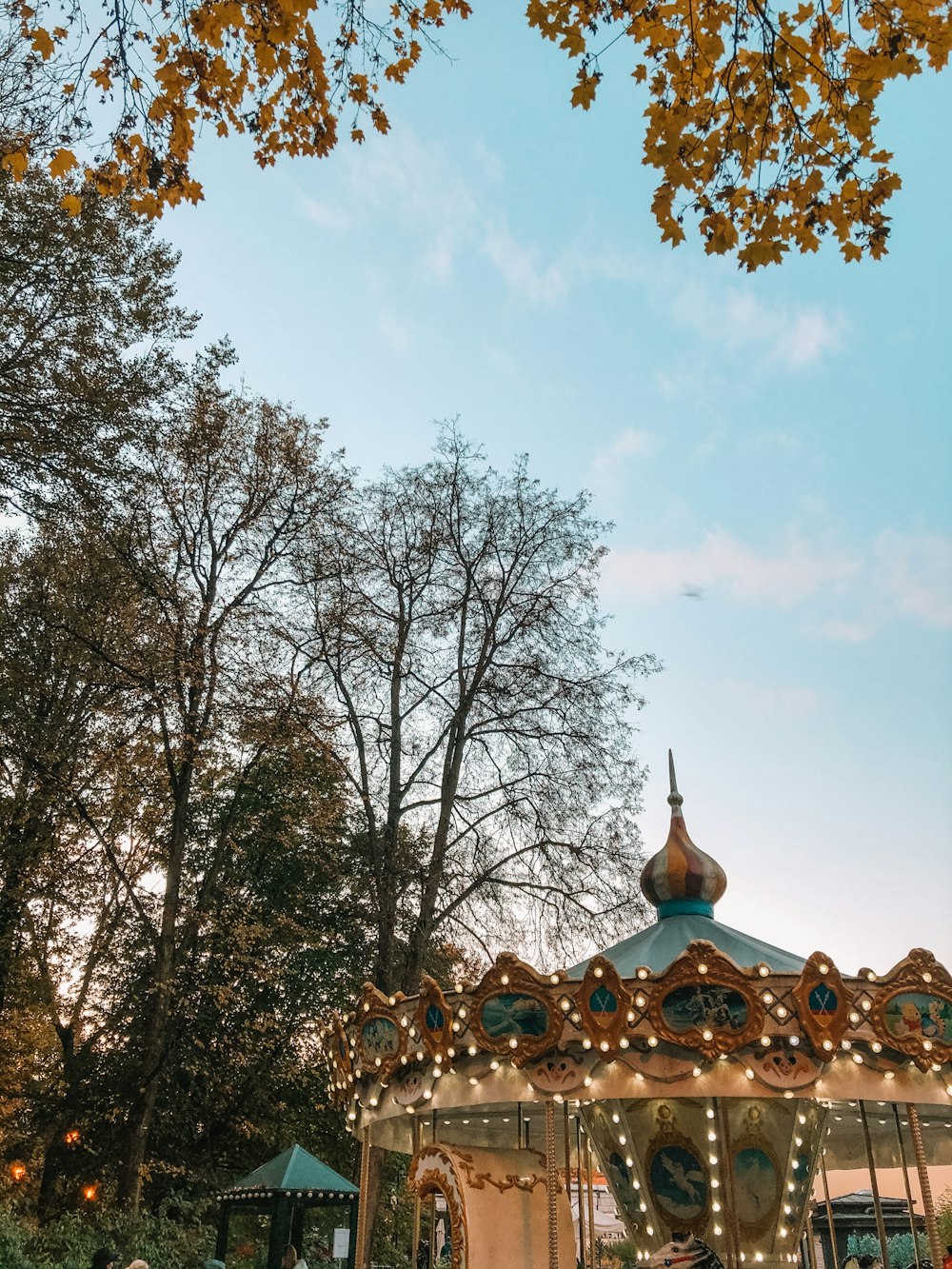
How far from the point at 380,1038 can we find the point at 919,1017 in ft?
14.6

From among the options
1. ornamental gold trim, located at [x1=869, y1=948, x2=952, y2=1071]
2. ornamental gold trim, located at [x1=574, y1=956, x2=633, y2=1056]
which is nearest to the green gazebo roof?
ornamental gold trim, located at [x1=574, y1=956, x2=633, y2=1056]

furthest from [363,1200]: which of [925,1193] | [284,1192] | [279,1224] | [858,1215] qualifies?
[858,1215]

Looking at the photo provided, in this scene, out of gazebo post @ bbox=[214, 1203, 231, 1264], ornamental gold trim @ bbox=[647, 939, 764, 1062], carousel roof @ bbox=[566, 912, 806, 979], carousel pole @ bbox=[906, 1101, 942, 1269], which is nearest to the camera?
carousel pole @ bbox=[906, 1101, 942, 1269]

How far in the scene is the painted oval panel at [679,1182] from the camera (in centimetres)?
851

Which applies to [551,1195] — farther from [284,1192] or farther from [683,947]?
[284,1192]

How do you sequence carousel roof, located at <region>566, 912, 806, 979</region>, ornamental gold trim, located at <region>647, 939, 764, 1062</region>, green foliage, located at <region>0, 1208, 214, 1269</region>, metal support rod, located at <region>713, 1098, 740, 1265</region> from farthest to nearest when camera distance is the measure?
1. green foliage, located at <region>0, 1208, 214, 1269</region>
2. carousel roof, located at <region>566, 912, 806, 979</region>
3. metal support rod, located at <region>713, 1098, 740, 1265</region>
4. ornamental gold trim, located at <region>647, 939, 764, 1062</region>

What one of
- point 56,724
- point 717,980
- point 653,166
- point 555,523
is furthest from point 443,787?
point 653,166

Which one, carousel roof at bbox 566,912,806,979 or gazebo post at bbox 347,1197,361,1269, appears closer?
carousel roof at bbox 566,912,806,979

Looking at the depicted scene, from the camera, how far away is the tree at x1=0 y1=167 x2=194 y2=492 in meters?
8.84

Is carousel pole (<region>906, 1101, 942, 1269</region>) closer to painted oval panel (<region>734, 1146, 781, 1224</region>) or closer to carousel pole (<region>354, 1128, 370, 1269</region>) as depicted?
painted oval panel (<region>734, 1146, 781, 1224</region>)

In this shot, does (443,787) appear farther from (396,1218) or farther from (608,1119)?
(396,1218)

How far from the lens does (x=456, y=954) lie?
15945 millimetres

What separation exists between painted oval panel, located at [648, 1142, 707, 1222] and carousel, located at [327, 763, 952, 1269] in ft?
0.05

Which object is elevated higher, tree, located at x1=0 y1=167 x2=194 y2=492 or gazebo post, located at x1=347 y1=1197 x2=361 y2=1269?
tree, located at x1=0 y1=167 x2=194 y2=492
